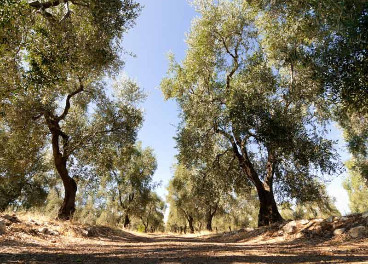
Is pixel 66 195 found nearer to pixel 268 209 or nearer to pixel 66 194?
pixel 66 194

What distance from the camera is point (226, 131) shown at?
18500mm

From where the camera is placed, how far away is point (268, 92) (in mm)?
17312

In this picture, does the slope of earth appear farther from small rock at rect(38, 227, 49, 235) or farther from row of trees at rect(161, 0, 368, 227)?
row of trees at rect(161, 0, 368, 227)

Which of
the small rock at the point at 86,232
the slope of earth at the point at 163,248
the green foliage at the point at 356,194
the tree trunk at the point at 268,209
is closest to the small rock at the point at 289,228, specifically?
the slope of earth at the point at 163,248

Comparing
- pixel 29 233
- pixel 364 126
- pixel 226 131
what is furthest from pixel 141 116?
pixel 364 126

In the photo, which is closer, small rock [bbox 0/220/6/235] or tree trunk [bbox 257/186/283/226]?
small rock [bbox 0/220/6/235]

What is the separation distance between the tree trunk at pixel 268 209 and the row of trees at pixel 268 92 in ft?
0.23

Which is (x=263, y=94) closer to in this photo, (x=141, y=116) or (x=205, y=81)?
(x=205, y=81)

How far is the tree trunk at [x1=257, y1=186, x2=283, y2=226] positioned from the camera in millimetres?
17875

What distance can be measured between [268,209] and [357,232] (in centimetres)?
823

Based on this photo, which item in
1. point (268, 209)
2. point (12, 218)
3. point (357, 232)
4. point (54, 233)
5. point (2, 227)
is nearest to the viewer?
point (2, 227)

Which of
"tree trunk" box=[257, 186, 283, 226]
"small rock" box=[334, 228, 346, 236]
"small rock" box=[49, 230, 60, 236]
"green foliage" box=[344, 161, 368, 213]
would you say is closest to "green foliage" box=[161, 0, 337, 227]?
"tree trunk" box=[257, 186, 283, 226]

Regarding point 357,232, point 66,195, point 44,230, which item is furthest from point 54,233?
point 357,232

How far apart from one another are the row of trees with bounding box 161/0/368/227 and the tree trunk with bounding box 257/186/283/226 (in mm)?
70
